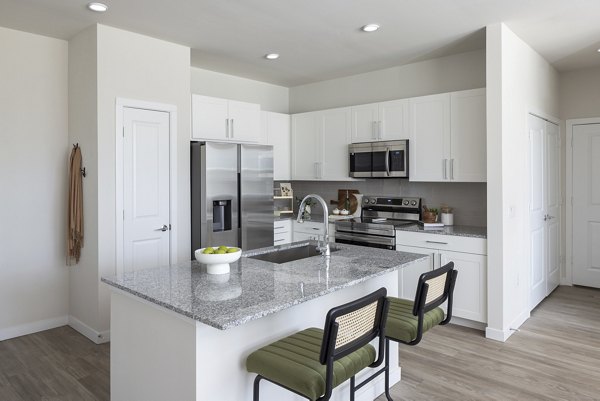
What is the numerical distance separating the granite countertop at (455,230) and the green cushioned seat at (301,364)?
222 cm

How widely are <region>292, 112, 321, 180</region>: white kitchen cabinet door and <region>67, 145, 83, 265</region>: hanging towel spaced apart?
2724mm

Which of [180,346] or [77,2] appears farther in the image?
[77,2]

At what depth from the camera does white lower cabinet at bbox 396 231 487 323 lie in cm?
390

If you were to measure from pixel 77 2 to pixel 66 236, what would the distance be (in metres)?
2.11

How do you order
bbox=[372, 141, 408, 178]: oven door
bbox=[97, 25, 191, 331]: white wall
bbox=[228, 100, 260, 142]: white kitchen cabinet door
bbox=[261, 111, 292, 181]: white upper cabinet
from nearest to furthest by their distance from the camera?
bbox=[97, 25, 191, 331]: white wall, bbox=[372, 141, 408, 178]: oven door, bbox=[228, 100, 260, 142]: white kitchen cabinet door, bbox=[261, 111, 292, 181]: white upper cabinet

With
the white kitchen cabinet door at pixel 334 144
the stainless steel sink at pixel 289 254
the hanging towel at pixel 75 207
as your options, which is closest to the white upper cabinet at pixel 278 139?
the white kitchen cabinet door at pixel 334 144

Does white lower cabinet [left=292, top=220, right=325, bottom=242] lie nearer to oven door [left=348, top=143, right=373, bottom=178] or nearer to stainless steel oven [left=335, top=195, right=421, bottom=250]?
stainless steel oven [left=335, top=195, right=421, bottom=250]

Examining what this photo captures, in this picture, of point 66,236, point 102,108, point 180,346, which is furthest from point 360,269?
point 66,236

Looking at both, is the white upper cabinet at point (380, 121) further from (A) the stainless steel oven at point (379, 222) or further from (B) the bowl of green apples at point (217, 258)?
(B) the bowl of green apples at point (217, 258)

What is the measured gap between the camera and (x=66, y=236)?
4.11 m

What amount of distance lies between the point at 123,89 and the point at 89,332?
7.04ft

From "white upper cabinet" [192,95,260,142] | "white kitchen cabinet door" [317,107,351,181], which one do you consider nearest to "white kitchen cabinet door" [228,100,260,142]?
"white upper cabinet" [192,95,260,142]

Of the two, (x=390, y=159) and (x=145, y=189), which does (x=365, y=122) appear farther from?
(x=145, y=189)

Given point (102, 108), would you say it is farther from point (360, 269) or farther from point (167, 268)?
point (360, 269)
